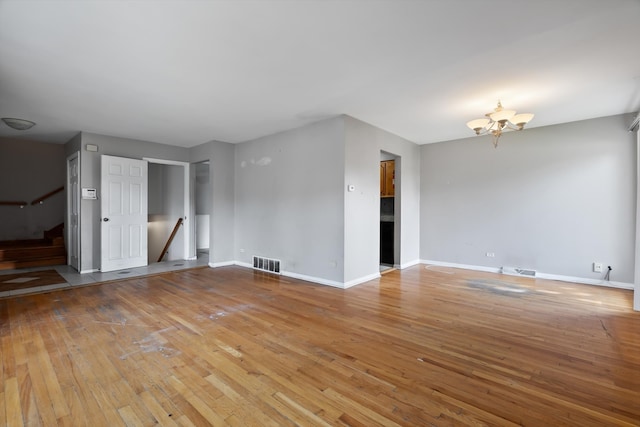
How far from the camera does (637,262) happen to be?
3455 mm

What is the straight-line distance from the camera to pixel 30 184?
636 centimetres

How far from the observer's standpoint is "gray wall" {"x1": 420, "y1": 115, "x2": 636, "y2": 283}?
4324 millimetres

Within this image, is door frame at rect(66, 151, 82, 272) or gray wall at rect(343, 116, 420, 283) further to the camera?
door frame at rect(66, 151, 82, 272)

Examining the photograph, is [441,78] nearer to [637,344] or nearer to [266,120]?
[266,120]

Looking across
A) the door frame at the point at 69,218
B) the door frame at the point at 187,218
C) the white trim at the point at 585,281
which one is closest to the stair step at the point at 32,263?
the door frame at the point at 69,218

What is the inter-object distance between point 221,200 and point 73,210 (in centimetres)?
288

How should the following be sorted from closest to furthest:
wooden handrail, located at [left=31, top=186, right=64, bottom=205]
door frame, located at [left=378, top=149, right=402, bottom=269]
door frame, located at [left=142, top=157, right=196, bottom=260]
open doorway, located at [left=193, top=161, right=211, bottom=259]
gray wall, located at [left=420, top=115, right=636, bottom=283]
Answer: gray wall, located at [left=420, top=115, right=636, bottom=283]
door frame, located at [left=378, top=149, right=402, bottom=269]
wooden handrail, located at [left=31, top=186, right=64, bottom=205]
door frame, located at [left=142, top=157, right=196, bottom=260]
open doorway, located at [left=193, top=161, right=211, bottom=259]

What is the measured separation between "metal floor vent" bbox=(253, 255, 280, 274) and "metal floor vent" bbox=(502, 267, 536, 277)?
425cm

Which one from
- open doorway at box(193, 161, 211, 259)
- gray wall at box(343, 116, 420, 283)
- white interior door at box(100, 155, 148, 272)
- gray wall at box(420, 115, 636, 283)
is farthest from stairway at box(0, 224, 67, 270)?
gray wall at box(420, 115, 636, 283)

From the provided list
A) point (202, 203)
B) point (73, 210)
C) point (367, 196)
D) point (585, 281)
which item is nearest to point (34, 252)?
point (73, 210)

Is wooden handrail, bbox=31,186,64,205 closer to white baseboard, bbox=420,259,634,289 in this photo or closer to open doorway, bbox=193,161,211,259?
open doorway, bbox=193,161,211,259

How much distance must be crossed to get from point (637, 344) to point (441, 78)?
310 centimetres

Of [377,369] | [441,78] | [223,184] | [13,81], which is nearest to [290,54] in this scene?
[441,78]

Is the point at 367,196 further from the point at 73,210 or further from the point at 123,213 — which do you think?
the point at 73,210
